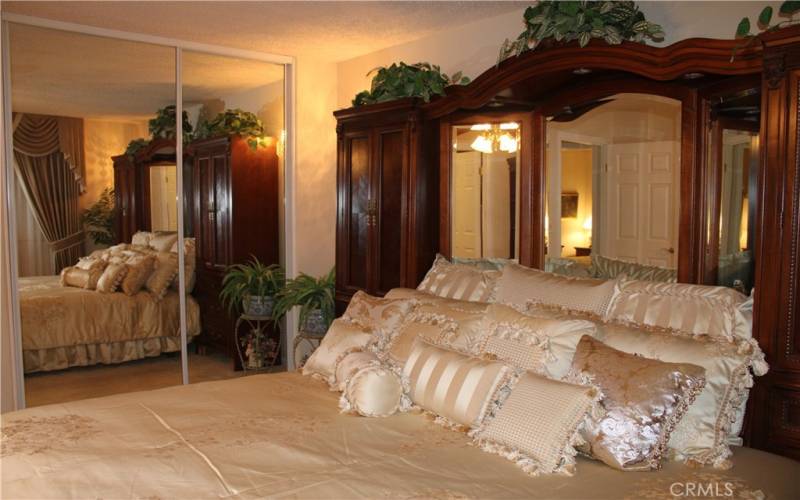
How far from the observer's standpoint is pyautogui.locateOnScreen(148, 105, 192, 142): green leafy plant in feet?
15.1

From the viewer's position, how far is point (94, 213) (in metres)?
4.39

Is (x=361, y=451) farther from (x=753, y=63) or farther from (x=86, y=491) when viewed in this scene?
(x=753, y=63)

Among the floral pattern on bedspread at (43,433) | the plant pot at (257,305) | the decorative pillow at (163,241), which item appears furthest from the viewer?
the plant pot at (257,305)

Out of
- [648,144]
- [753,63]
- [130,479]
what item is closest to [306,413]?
[130,479]

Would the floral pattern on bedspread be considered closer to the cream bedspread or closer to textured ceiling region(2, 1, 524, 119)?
the cream bedspread

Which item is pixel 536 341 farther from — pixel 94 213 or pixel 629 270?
pixel 94 213

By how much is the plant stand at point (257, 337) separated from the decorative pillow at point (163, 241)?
72 cm

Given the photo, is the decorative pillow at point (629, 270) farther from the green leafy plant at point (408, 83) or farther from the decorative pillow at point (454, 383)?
the green leafy plant at point (408, 83)

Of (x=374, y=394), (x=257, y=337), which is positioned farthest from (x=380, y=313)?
(x=257, y=337)

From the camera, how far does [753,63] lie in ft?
7.69

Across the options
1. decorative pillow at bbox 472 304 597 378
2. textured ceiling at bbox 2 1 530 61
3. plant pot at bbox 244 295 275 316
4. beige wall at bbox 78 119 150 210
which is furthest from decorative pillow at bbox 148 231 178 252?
decorative pillow at bbox 472 304 597 378

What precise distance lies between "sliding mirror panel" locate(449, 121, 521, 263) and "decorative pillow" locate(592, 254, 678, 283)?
0.53m

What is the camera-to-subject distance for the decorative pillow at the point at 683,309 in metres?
2.32

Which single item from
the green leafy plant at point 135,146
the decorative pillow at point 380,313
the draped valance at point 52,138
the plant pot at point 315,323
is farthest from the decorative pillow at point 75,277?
the decorative pillow at point 380,313
